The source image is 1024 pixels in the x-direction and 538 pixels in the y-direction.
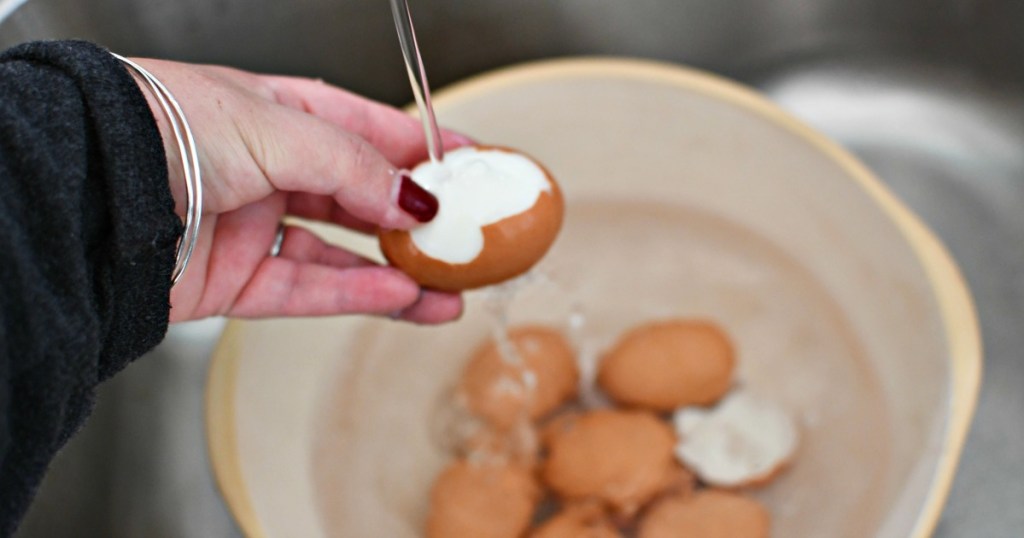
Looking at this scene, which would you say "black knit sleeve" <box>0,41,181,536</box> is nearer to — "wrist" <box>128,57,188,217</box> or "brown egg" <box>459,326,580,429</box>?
"wrist" <box>128,57,188,217</box>

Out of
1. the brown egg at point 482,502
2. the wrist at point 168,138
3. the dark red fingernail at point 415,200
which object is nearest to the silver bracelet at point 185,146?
the wrist at point 168,138

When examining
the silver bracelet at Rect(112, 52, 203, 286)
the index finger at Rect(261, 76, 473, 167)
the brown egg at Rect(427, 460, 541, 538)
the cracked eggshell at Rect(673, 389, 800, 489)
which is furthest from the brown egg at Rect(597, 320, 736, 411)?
the silver bracelet at Rect(112, 52, 203, 286)

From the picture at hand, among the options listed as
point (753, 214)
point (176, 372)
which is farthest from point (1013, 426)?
point (176, 372)

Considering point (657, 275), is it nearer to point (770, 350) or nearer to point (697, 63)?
point (770, 350)

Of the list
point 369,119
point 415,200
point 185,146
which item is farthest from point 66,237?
point 369,119

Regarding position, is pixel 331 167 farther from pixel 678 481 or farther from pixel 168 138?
pixel 678 481

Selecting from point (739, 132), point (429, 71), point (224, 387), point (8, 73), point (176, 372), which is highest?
point (739, 132)

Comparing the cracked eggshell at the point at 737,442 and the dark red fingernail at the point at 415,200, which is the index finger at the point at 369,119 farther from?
the cracked eggshell at the point at 737,442
